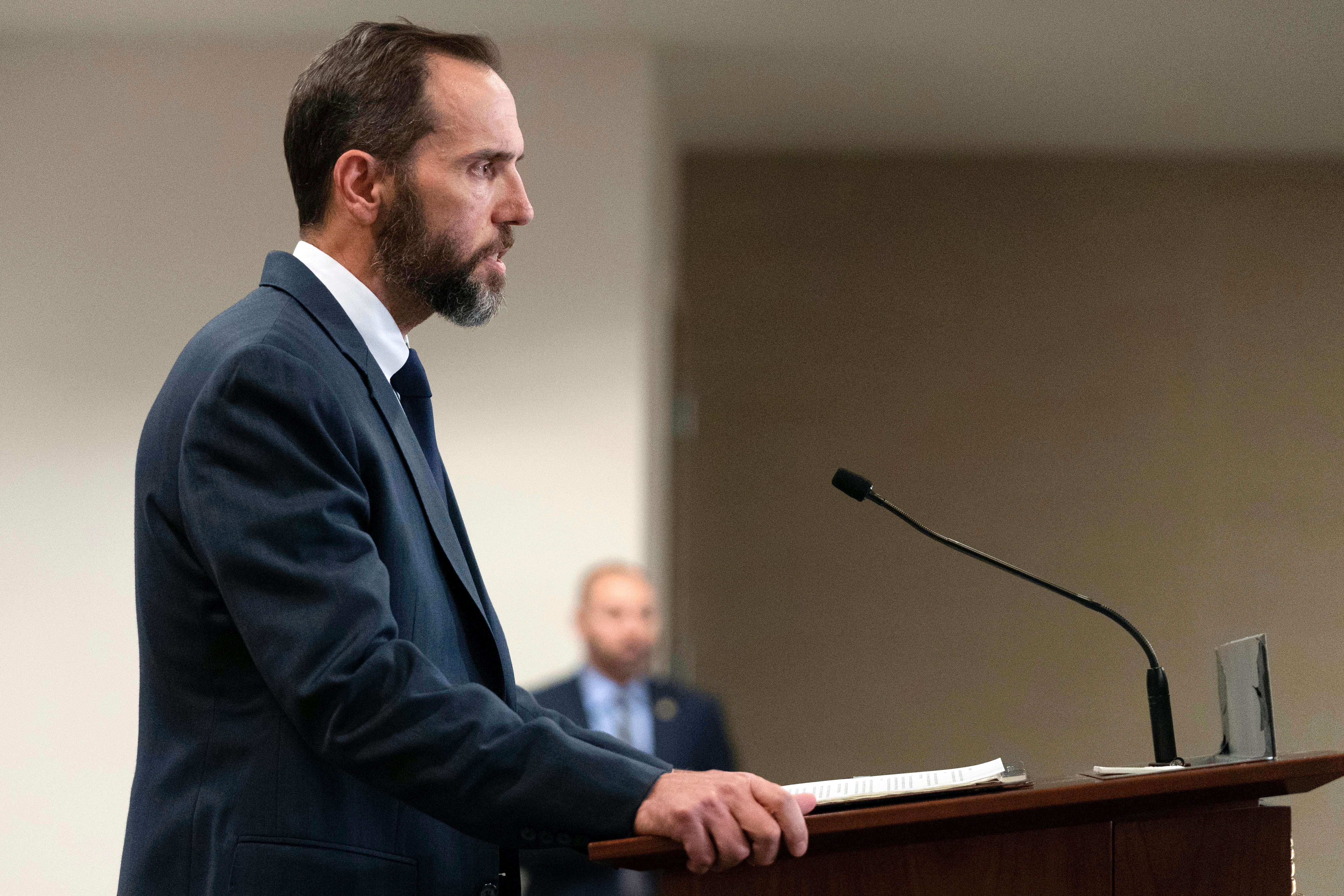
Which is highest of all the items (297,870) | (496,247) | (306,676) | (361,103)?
(361,103)

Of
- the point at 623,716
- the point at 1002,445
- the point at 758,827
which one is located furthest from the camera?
the point at 1002,445

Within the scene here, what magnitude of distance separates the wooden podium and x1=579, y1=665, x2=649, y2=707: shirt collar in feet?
7.22

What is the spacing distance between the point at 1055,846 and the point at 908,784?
4.6 inches

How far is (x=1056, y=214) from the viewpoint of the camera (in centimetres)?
541

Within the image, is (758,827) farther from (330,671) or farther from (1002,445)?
(1002,445)

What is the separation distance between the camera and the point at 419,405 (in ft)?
4.64

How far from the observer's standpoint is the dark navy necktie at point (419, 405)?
138 centimetres

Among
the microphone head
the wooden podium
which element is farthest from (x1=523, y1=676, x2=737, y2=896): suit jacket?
the wooden podium

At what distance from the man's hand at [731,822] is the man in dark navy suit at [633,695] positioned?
206cm

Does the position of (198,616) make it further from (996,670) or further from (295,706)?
(996,670)

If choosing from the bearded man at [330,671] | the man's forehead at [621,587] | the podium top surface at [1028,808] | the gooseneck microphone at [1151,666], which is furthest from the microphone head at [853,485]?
the man's forehead at [621,587]

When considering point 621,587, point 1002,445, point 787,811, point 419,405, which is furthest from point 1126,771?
point 1002,445

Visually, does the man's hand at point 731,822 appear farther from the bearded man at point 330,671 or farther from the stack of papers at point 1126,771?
the stack of papers at point 1126,771

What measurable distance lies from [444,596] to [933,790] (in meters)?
0.48
